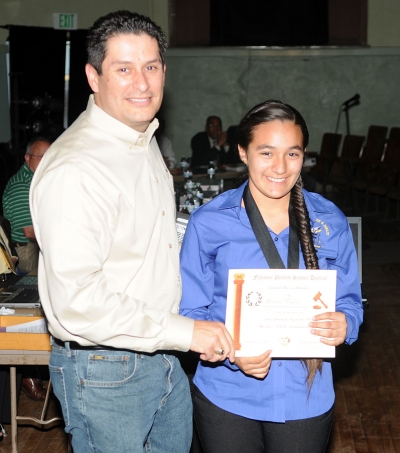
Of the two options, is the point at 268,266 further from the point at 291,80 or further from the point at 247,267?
the point at 291,80

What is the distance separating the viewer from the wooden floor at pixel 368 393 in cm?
381

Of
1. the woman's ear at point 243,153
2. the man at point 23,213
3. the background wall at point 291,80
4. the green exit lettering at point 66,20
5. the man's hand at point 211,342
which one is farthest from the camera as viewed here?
the background wall at point 291,80

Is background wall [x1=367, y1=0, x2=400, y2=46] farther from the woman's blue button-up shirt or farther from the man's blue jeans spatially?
the man's blue jeans

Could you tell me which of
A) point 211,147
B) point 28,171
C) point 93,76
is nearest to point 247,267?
point 93,76

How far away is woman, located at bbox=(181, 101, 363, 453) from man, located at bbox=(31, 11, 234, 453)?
0.11 metres

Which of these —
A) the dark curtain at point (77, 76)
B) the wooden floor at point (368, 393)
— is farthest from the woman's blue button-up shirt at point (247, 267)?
the dark curtain at point (77, 76)

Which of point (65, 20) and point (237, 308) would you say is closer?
point (237, 308)

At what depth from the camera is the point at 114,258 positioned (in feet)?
6.28

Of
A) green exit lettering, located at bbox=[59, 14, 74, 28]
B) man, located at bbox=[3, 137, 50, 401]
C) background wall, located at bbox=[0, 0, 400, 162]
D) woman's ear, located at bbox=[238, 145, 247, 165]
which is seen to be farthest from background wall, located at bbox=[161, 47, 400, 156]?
woman's ear, located at bbox=[238, 145, 247, 165]

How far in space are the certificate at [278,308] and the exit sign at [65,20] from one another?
9.66 m

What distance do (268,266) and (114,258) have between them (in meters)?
0.46

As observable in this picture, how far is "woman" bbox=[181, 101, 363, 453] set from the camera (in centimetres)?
201

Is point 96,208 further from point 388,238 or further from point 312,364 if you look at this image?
point 388,238

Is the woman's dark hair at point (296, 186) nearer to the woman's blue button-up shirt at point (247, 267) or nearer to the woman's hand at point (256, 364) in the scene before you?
the woman's blue button-up shirt at point (247, 267)
